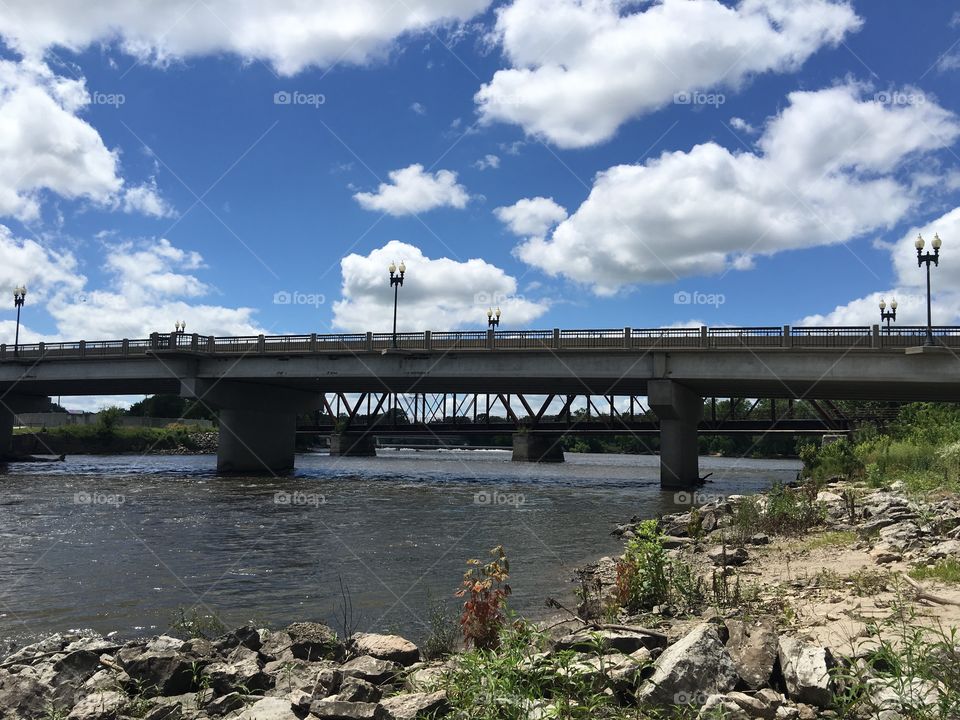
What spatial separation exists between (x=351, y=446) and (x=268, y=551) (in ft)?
313

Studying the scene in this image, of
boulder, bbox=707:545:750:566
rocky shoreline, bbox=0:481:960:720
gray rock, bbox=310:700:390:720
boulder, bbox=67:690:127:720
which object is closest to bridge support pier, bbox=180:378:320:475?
boulder, bbox=707:545:750:566

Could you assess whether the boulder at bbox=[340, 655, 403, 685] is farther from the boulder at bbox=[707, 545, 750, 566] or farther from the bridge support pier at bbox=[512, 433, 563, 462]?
the bridge support pier at bbox=[512, 433, 563, 462]

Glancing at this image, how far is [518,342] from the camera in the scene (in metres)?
42.0

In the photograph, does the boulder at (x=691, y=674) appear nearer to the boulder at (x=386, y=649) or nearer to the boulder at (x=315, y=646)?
the boulder at (x=386, y=649)

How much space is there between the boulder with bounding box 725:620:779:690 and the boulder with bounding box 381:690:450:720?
2.38 meters

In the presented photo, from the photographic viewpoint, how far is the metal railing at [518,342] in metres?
35.2

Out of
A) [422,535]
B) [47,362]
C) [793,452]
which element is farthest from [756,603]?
[793,452]

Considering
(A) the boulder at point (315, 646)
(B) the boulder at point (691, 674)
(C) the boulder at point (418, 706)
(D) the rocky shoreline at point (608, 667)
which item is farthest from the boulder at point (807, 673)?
(A) the boulder at point (315, 646)

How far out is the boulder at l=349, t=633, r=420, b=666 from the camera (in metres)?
7.46

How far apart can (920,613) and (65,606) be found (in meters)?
11.9

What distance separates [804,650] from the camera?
5.55 m

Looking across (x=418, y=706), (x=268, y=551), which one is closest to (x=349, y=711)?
(x=418, y=706)

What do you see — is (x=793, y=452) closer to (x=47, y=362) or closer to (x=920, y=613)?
(x=47, y=362)

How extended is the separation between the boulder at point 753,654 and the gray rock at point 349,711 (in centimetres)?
285
